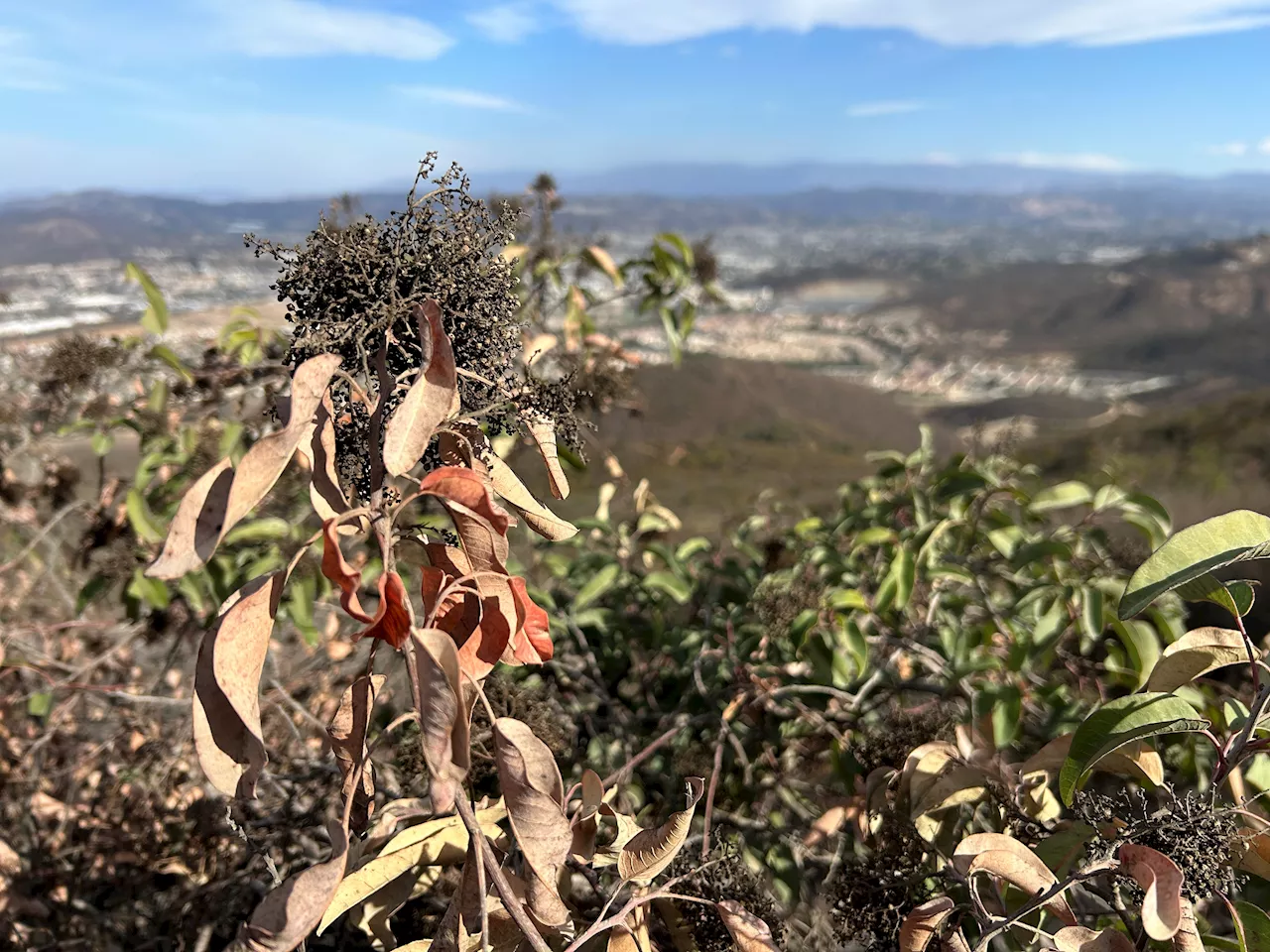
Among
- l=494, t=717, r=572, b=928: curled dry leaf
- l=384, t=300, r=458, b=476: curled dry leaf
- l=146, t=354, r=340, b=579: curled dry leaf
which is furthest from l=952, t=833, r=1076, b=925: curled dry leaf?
l=146, t=354, r=340, b=579: curled dry leaf

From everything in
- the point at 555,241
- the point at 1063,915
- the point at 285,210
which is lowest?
the point at 1063,915

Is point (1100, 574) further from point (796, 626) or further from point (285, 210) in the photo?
point (285, 210)

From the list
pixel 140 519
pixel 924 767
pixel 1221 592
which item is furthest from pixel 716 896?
pixel 140 519

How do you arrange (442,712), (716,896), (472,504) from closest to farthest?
(442,712) → (472,504) → (716,896)

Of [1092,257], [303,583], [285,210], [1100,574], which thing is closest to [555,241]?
[303,583]

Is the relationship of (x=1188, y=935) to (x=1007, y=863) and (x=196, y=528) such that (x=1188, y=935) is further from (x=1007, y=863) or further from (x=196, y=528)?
(x=196, y=528)

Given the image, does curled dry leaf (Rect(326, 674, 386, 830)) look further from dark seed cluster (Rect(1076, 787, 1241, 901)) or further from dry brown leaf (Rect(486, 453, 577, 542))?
dark seed cluster (Rect(1076, 787, 1241, 901))
